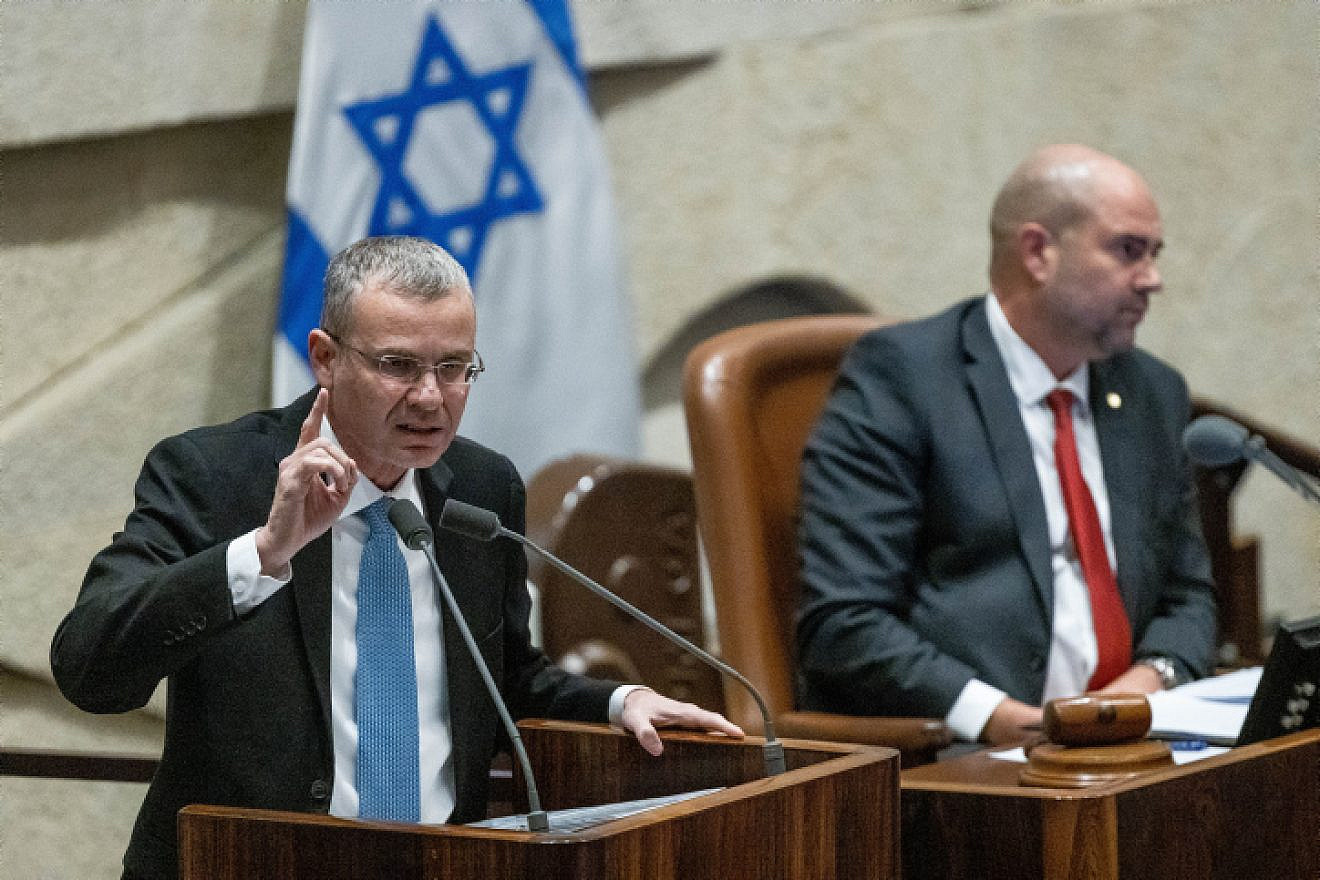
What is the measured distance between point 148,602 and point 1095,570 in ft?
5.62

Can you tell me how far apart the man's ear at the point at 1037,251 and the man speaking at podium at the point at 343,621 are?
1.37 metres

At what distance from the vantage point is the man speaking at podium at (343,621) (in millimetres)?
1903

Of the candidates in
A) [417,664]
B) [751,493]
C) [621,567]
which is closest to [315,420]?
[417,664]

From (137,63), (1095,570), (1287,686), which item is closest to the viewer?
(1287,686)

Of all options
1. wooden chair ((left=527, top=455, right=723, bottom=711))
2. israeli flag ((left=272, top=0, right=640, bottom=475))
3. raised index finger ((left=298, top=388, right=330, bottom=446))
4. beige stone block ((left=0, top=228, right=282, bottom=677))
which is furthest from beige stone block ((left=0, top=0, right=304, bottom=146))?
raised index finger ((left=298, top=388, right=330, bottom=446))

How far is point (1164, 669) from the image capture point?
2.93 metres

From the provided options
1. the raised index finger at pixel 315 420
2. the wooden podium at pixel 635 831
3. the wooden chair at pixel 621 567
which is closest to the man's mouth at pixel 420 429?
the raised index finger at pixel 315 420

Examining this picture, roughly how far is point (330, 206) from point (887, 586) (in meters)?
1.38

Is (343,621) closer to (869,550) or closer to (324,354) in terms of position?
(324,354)

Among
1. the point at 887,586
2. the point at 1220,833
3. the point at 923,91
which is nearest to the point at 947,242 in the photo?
the point at 923,91

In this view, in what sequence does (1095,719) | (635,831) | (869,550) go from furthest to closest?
1. (869,550)
2. (1095,719)
3. (635,831)

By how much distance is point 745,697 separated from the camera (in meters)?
2.81

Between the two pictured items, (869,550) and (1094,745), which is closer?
(1094,745)

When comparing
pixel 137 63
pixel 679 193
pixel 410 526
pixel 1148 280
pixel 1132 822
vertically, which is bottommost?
pixel 1132 822
